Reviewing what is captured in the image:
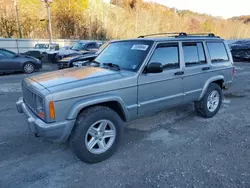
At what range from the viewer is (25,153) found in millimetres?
3381

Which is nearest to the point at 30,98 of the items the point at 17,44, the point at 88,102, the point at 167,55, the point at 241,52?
the point at 88,102

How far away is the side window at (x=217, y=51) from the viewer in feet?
15.1

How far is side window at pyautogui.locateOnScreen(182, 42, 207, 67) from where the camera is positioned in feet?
13.5

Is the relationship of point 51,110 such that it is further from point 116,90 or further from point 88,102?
point 116,90

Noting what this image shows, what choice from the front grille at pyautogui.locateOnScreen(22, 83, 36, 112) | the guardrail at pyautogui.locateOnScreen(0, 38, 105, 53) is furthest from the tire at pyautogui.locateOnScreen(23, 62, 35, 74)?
the guardrail at pyautogui.locateOnScreen(0, 38, 105, 53)

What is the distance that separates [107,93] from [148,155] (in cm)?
122

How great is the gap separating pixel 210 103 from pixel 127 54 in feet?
8.00

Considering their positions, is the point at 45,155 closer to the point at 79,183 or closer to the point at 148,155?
the point at 79,183

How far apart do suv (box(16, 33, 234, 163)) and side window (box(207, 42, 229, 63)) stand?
0.02 metres

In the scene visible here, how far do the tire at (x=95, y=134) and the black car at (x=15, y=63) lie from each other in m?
9.58

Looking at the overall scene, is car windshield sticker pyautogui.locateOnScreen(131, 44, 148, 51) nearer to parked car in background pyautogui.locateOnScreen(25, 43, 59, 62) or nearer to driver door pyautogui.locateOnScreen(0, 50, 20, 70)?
driver door pyautogui.locateOnScreen(0, 50, 20, 70)

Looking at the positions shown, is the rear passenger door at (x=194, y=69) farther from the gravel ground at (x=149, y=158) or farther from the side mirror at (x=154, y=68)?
the side mirror at (x=154, y=68)

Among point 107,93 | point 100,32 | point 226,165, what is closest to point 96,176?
point 107,93

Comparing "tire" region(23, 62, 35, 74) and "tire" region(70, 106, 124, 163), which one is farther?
"tire" region(23, 62, 35, 74)
